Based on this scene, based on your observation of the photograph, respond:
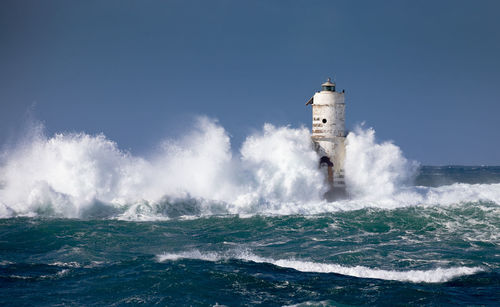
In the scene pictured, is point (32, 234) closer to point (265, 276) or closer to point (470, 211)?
point (265, 276)

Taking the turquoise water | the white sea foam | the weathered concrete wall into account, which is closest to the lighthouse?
the weathered concrete wall

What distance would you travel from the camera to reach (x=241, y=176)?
1038 inches

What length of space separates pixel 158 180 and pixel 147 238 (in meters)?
8.44

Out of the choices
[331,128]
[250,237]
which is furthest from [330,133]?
[250,237]

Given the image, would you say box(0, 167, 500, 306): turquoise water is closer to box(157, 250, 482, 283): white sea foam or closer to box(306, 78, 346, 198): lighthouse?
box(157, 250, 482, 283): white sea foam

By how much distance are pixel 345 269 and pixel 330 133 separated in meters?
14.6

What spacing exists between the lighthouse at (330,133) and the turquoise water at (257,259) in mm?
5528

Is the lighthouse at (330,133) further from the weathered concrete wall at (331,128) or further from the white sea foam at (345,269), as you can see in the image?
the white sea foam at (345,269)

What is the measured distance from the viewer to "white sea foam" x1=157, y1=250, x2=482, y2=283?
41.3ft

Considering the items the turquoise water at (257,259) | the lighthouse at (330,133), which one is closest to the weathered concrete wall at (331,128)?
the lighthouse at (330,133)

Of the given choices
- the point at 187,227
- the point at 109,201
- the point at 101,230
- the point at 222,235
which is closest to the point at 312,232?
the point at 222,235

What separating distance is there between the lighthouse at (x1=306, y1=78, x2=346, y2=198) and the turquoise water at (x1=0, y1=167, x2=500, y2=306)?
5528 millimetres

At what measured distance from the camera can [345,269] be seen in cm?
1338

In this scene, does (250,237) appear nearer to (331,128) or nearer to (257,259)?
(257,259)
